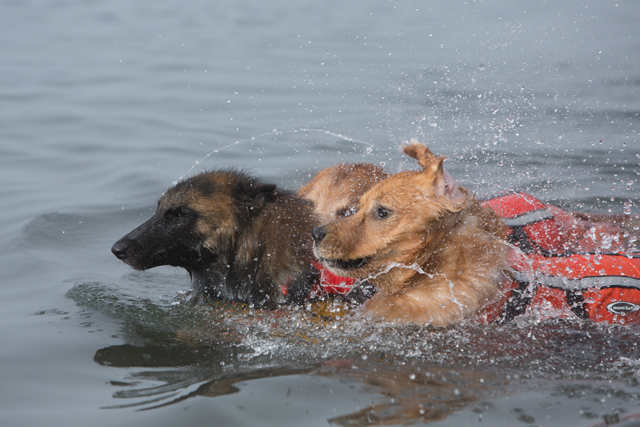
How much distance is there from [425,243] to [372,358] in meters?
0.90

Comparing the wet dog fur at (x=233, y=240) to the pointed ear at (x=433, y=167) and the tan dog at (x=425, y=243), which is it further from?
the pointed ear at (x=433, y=167)

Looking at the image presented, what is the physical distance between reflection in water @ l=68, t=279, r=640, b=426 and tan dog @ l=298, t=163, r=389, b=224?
4.30 ft

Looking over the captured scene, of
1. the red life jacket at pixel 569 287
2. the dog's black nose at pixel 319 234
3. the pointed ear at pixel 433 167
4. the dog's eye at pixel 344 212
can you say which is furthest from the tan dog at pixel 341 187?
the red life jacket at pixel 569 287

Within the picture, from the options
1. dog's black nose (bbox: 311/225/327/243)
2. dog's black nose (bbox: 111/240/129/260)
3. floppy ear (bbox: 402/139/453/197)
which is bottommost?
dog's black nose (bbox: 111/240/129/260)

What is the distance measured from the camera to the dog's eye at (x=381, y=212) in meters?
4.25

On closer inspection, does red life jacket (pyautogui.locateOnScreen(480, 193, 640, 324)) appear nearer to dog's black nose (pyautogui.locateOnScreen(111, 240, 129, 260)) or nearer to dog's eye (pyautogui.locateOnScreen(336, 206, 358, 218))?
dog's eye (pyautogui.locateOnScreen(336, 206, 358, 218))

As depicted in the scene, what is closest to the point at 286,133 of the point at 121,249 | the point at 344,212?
the point at 344,212

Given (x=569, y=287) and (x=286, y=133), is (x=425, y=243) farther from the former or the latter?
(x=286, y=133)

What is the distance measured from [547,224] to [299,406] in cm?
320

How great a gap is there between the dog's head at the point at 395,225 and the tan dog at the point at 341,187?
4.18 ft

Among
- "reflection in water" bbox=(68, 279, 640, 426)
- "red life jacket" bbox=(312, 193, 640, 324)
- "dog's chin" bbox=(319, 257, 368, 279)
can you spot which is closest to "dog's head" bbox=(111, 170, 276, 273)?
"reflection in water" bbox=(68, 279, 640, 426)

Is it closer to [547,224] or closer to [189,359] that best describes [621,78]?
[547,224]

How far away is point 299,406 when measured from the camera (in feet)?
10.8

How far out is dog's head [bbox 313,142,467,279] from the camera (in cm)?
412
